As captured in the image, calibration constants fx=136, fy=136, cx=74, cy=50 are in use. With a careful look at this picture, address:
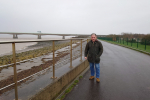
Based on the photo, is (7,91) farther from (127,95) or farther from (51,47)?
(127,95)

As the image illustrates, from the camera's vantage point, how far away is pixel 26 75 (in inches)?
120

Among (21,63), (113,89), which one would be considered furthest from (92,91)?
(21,63)

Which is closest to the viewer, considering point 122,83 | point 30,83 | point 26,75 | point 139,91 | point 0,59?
point 0,59

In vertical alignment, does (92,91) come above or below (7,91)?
below

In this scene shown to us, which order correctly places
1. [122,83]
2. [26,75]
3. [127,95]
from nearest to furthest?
[26,75] < [127,95] < [122,83]

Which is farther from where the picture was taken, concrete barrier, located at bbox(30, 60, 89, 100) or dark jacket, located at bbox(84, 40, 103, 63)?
dark jacket, located at bbox(84, 40, 103, 63)

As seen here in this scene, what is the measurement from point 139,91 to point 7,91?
12.0 feet

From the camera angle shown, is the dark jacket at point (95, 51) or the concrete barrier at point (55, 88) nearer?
the concrete barrier at point (55, 88)

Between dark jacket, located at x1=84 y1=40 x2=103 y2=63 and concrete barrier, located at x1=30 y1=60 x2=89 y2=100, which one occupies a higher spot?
dark jacket, located at x1=84 y1=40 x2=103 y2=63

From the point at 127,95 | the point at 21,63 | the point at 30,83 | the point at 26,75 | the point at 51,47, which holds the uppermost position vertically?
the point at 51,47

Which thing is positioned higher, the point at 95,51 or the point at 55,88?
the point at 95,51

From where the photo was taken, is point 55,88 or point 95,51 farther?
point 95,51

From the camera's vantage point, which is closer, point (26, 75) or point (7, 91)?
point (7, 91)

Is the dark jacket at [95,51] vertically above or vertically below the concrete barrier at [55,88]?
above
